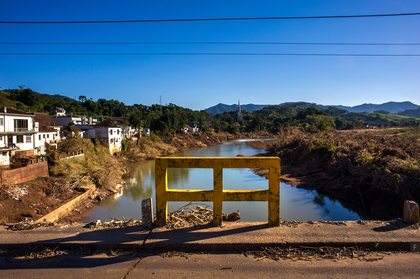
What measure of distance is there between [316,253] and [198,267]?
1.86 m

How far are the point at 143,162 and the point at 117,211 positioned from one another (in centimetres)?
1976

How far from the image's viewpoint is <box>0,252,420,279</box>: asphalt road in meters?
3.28

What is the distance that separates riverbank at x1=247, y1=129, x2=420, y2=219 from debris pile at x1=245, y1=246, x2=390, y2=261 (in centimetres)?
868

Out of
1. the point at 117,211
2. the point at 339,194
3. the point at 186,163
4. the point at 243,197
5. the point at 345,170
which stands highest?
the point at 186,163

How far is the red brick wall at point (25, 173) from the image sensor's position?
15284 mm

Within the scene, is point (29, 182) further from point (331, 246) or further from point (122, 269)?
point (331, 246)

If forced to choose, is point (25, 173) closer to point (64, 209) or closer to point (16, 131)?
point (64, 209)

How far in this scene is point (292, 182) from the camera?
18516mm

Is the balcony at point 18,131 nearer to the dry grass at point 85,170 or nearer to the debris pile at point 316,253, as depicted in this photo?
the dry grass at point 85,170

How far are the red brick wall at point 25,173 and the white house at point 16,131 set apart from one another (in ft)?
12.0

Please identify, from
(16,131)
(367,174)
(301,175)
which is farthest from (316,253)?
(16,131)

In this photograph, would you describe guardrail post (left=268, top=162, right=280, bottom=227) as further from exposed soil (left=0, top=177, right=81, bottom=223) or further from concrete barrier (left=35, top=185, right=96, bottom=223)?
→ exposed soil (left=0, top=177, right=81, bottom=223)

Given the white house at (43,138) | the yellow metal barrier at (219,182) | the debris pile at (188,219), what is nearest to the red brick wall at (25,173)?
the white house at (43,138)

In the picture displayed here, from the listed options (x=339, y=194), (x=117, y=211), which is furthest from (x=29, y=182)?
(x=339, y=194)
